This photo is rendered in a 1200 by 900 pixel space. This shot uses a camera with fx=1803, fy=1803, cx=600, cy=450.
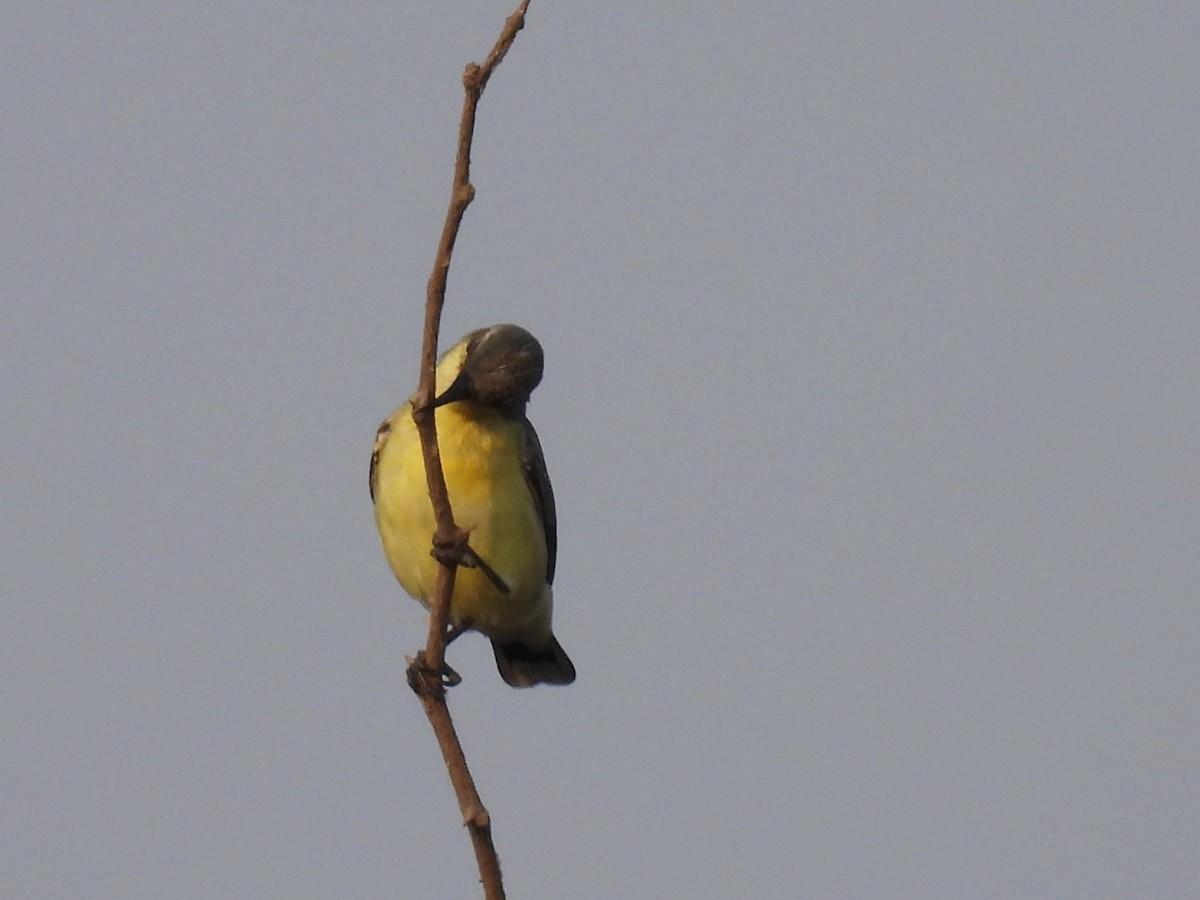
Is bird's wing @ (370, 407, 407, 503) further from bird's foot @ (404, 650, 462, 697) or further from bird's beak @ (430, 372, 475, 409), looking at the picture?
bird's foot @ (404, 650, 462, 697)

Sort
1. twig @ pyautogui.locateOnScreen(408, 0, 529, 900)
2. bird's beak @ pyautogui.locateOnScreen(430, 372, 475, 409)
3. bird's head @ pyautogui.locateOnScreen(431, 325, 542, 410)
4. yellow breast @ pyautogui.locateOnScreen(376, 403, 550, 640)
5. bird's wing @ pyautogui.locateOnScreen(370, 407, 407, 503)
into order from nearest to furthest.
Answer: twig @ pyautogui.locateOnScreen(408, 0, 529, 900) → bird's beak @ pyautogui.locateOnScreen(430, 372, 475, 409) → bird's head @ pyautogui.locateOnScreen(431, 325, 542, 410) → yellow breast @ pyautogui.locateOnScreen(376, 403, 550, 640) → bird's wing @ pyautogui.locateOnScreen(370, 407, 407, 503)

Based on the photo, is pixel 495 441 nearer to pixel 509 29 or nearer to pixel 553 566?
pixel 553 566

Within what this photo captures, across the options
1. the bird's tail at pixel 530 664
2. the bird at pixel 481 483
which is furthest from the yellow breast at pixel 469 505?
the bird's tail at pixel 530 664

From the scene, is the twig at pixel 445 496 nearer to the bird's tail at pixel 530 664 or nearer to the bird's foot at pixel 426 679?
the bird's foot at pixel 426 679

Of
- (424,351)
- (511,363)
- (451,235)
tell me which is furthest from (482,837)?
(511,363)

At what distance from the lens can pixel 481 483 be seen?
8469mm

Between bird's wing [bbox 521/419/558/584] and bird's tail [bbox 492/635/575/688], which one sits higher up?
bird's wing [bbox 521/419/558/584]

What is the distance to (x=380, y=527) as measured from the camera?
8.95m

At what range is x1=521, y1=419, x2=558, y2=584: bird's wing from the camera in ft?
29.0

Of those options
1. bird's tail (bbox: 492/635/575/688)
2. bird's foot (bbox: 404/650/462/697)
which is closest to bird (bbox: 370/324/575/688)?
bird's tail (bbox: 492/635/575/688)

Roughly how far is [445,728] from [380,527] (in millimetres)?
3664

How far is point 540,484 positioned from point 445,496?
3.63 m

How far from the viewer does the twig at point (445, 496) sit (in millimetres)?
4750

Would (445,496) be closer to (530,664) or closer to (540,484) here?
(540,484)
